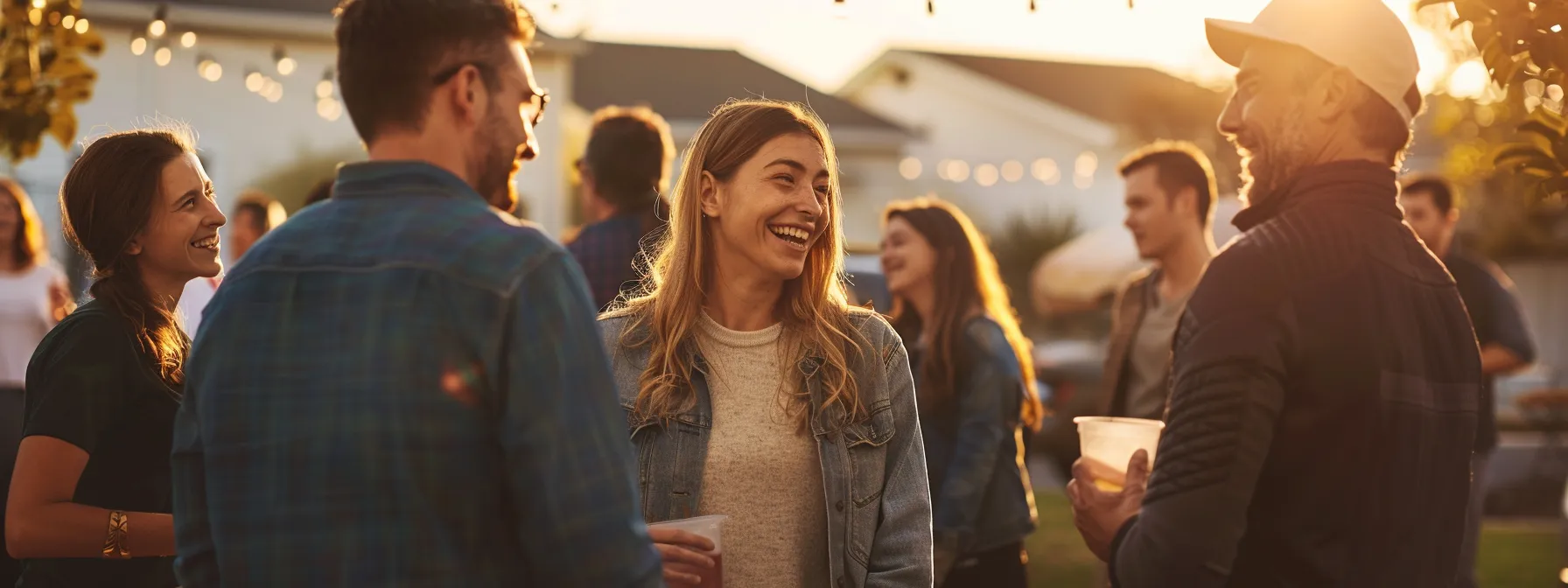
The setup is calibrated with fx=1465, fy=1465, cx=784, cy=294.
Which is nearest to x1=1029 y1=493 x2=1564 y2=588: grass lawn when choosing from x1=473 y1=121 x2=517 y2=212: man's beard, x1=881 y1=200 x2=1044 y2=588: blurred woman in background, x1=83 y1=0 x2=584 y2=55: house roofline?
x1=881 y1=200 x2=1044 y2=588: blurred woman in background

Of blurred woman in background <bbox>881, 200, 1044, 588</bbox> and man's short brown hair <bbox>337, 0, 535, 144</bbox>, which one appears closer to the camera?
man's short brown hair <bbox>337, 0, 535, 144</bbox>

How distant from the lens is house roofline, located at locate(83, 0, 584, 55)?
21.1m

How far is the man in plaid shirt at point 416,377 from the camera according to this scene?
1.94 metres

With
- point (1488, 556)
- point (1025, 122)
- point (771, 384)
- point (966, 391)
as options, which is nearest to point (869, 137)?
point (1025, 122)

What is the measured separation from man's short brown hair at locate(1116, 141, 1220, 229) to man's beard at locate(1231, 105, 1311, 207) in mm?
3135

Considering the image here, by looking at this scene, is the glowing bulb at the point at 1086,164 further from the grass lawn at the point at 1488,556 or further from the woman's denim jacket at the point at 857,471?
the woman's denim jacket at the point at 857,471

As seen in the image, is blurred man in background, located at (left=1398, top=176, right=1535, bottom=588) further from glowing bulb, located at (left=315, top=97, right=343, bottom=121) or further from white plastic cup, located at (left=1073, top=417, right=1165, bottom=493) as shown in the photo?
glowing bulb, located at (left=315, top=97, right=343, bottom=121)

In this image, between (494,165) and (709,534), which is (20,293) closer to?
(709,534)

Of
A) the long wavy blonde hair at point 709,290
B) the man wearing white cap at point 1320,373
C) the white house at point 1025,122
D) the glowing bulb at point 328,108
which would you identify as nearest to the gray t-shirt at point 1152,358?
the long wavy blonde hair at point 709,290

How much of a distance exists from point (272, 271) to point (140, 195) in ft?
5.40

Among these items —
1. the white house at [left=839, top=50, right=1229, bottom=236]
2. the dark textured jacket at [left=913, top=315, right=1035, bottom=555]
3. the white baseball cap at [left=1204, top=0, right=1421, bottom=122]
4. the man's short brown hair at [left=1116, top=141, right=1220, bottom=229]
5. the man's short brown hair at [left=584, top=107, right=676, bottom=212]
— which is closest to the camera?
the white baseball cap at [left=1204, top=0, right=1421, bottom=122]

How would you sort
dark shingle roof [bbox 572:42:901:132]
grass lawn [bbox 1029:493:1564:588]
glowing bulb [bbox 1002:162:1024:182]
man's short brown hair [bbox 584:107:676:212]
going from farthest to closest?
glowing bulb [bbox 1002:162:1024:182]
dark shingle roof [bbox 572:42:901:132]
grass lawn [bbox 1029:493:1564:588]
man's short brown hair [bbox 584:107:676:212]

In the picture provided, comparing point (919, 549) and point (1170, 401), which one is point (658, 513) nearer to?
point (919, 549)

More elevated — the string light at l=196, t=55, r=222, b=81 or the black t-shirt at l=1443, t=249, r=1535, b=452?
the string light at l=196, t=55, r=222, b=81
